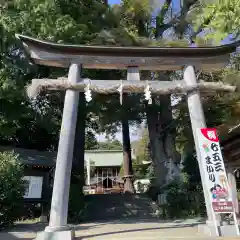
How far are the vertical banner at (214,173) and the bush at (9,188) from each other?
6560mm

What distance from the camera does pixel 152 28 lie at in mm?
18969

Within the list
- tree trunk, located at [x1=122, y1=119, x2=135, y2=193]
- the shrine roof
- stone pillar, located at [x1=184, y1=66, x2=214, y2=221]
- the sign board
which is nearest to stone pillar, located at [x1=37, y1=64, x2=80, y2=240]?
the shrine roof

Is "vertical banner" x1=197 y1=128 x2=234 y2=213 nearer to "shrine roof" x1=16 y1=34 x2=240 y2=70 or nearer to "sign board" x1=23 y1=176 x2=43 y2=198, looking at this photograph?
"shrine roof" x1=16 y1=34 x2=240 y2=70

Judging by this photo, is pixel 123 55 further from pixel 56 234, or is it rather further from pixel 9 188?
pixel 9 188

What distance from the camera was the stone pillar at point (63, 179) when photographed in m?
8.07

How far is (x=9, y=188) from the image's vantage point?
1139cm

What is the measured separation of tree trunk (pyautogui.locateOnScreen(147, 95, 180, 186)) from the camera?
18.3 m

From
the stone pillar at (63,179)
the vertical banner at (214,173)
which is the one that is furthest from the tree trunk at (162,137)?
the stone pillar at (63,179)

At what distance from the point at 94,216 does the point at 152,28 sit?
1094 cm

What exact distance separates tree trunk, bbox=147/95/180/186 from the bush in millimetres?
8687

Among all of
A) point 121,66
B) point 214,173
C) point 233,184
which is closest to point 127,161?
point 233,184

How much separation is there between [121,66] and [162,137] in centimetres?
925

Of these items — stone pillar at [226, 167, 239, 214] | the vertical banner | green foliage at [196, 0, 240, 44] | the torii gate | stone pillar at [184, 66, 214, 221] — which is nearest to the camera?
green foliage at [196, 0, 240, 44]

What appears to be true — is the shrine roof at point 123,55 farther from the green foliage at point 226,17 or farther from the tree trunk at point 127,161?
the tree trunk at point 127,161
